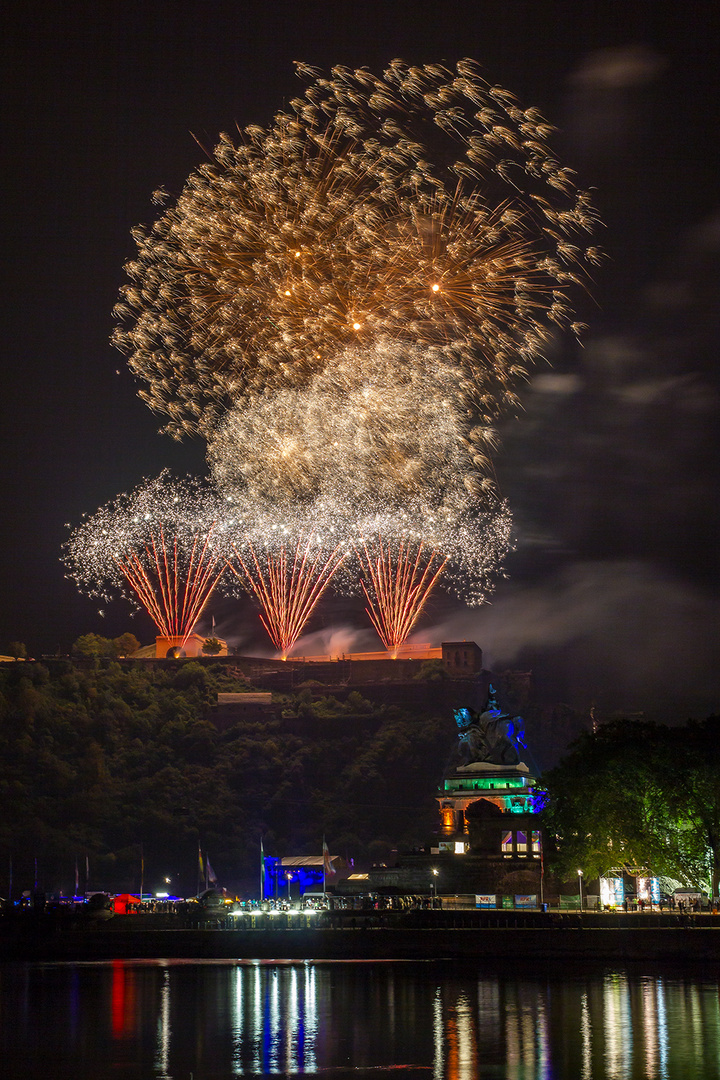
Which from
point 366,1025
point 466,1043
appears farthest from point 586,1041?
point 366,1025

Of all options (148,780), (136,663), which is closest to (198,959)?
(148,780)

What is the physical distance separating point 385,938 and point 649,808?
12.9 meters

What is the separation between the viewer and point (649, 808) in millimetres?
53031

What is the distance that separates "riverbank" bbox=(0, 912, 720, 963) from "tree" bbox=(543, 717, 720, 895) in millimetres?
Result: 5116

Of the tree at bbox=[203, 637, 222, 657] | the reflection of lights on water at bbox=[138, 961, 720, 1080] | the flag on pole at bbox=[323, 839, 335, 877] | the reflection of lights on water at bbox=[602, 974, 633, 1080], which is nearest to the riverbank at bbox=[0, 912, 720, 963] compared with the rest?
the reflection of lights on water at bbox=[138, 961, 720, 1080]

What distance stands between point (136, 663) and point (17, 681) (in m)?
14.8

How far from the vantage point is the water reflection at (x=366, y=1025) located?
83.7 feet

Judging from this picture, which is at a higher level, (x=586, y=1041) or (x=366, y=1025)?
(x=586, y=1041)

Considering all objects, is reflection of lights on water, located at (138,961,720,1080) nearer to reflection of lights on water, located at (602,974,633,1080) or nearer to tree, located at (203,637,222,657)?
reflection of lights on water, located at (602,974,633,1080)

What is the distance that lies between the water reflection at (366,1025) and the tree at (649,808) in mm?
10654

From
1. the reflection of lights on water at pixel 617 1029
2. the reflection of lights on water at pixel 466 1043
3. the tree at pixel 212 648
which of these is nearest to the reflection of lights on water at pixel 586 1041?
the reflection of lights on water at pixel 617 1029

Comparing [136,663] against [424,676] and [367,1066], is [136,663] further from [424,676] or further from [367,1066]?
[367,1066]

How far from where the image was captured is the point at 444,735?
11181cm

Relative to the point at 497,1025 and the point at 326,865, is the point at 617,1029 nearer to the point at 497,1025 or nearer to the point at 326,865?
the point at 497,1025
